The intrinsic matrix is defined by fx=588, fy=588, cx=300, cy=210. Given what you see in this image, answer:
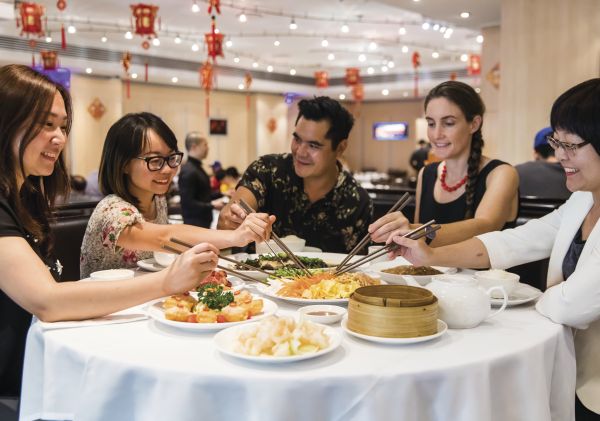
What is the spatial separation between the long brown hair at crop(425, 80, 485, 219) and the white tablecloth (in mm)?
1338

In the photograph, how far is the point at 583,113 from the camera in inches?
72.9

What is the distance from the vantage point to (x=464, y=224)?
2.54 meters

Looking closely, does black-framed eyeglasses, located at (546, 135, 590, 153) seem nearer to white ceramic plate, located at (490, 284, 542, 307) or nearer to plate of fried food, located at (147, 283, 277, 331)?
white ceramic plate, located at (490, 284, 542, 307)

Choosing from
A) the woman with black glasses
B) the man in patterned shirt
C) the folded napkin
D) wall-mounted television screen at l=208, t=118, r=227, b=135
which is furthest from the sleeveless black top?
wall-mounted television screen at l=208, t=118, r=227, b=135

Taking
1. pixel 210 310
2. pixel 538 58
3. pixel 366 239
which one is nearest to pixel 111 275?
pixel 210 310

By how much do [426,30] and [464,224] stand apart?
31.5 ft

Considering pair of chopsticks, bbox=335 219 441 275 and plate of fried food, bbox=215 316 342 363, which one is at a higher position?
pair of chopsticks, bbox=335 219 441 275

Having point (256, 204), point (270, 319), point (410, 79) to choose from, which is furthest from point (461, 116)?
point (410, 79)

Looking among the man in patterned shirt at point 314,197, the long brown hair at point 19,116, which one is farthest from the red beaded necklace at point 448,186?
the long brown hair at point 19,116

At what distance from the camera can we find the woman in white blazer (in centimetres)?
163

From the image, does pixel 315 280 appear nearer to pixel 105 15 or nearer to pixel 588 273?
pixel 588 273

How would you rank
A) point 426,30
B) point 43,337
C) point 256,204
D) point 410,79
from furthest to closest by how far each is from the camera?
1. point 410,79
2. point 426,30
3. point 256,204
4. point 43,337

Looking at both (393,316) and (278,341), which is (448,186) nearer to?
(393,316)

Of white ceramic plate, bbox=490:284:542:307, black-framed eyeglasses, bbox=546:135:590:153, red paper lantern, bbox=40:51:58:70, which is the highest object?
red paper lantern, bbox=40:51:58:70
